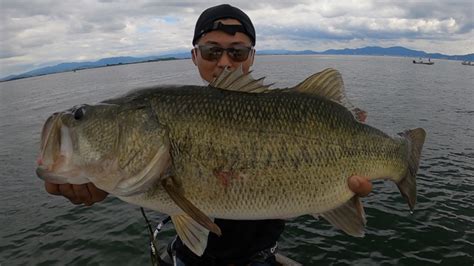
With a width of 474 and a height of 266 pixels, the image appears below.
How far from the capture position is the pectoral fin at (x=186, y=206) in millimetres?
2775

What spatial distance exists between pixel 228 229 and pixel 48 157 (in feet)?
6.81

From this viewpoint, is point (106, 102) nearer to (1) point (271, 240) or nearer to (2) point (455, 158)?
(1) point (271, 240)

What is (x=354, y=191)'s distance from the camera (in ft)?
11.3

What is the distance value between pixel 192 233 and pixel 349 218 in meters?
1.60

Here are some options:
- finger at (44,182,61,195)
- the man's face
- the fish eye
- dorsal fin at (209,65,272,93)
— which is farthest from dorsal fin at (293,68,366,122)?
finger at (44,182,61,195)

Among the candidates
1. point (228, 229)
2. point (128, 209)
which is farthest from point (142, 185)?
point (128, 209)

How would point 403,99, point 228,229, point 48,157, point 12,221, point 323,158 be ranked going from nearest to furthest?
point 48,157
point 323,158
point 228,229
point 12,221
point 403,99

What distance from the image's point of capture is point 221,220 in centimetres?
400

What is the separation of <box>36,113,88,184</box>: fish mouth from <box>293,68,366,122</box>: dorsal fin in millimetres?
2086

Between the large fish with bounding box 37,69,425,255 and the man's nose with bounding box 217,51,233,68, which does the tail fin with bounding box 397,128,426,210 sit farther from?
the man's nose with bounding box 217,51,233,68

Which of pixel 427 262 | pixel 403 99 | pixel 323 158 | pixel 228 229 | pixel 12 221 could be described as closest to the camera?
pixel 323 158

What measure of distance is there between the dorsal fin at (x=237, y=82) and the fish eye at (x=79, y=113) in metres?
1.09

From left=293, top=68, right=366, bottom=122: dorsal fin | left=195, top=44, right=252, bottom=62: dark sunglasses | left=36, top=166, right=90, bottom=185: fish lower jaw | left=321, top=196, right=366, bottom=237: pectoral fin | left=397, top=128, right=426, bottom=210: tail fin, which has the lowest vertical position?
left=321, top=196, right=366, bottom=237: pectoral fin

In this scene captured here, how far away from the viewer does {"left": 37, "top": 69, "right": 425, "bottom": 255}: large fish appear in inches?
111
